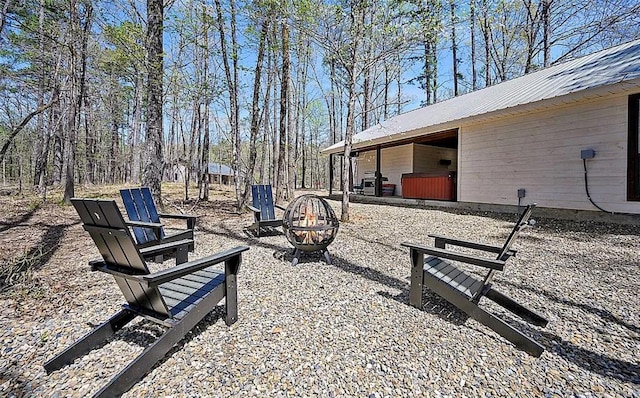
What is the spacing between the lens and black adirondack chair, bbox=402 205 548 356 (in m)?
2.04

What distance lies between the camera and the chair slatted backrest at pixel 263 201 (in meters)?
5.60

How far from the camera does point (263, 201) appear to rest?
5.68 m

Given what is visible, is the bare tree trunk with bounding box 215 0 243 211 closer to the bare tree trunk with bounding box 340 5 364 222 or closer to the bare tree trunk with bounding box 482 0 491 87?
the bare tree trunk with bounding box 340 5 364 222

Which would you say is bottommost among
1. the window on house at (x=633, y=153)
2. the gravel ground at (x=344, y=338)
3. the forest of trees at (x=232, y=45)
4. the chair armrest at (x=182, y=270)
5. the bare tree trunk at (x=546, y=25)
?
the gravel ground at (x=344, y=338)

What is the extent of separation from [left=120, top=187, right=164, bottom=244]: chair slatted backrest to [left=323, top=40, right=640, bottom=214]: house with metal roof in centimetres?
847

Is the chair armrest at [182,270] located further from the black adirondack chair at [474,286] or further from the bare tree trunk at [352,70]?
the bare tree trunk at [352,70]

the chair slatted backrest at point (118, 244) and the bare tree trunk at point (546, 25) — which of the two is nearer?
the chair slatted backrest at point (118, 244)

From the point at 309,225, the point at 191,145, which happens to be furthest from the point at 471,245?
the point at 191,145

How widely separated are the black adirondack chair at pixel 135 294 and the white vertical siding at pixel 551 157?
8.12m

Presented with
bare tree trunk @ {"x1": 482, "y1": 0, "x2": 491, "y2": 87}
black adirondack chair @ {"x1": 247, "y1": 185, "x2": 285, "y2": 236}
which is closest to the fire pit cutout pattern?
black adirondack chair @ {"x1": 247, "y1": 185, "x2": 285, "y2": 236}

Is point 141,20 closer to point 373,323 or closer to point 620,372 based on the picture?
point 373,323

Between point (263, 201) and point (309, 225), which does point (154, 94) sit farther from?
point (309, 225)

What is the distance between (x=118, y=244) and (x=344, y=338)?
1634mm

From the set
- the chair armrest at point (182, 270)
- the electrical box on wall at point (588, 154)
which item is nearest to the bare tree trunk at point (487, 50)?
the electrical box on wall at point (588, 154)
